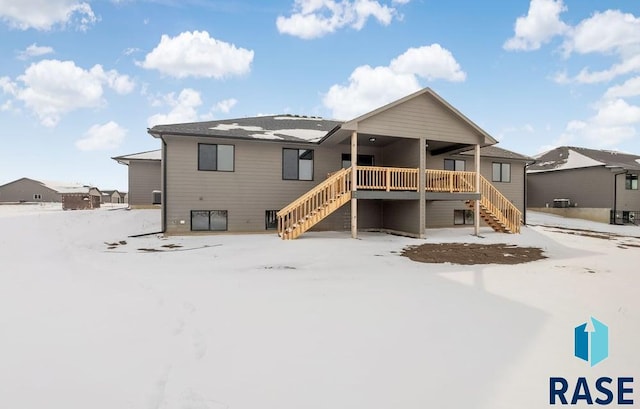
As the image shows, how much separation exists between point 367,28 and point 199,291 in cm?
1849

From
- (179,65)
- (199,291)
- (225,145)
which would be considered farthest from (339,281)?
(179,65)

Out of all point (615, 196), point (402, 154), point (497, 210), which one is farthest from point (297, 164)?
point (615, 196)

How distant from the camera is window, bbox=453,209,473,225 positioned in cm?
1777

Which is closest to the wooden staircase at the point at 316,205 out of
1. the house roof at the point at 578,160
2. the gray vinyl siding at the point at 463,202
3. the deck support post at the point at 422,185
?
the deck support post at the point at 422,185

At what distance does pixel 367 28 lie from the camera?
59.3 feet

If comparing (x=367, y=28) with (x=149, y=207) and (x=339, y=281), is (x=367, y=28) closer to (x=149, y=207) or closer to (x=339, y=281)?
(x=339, y=281)

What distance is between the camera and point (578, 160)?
954 inches

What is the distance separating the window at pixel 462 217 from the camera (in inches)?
699

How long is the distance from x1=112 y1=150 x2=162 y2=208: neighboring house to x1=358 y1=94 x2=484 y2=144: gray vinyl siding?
17034 mm

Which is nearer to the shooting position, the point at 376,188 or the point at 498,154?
the point at 376,188

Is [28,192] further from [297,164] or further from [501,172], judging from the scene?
[501,172]

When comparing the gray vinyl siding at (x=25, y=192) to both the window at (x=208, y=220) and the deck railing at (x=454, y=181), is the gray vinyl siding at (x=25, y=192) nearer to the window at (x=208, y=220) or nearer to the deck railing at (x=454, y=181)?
the window at (x=208, y=220)

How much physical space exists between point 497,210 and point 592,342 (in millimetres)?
12846

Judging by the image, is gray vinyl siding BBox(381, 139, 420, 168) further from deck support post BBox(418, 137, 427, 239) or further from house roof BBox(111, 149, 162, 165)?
house roof BBox(111, 149, 162, 165)
